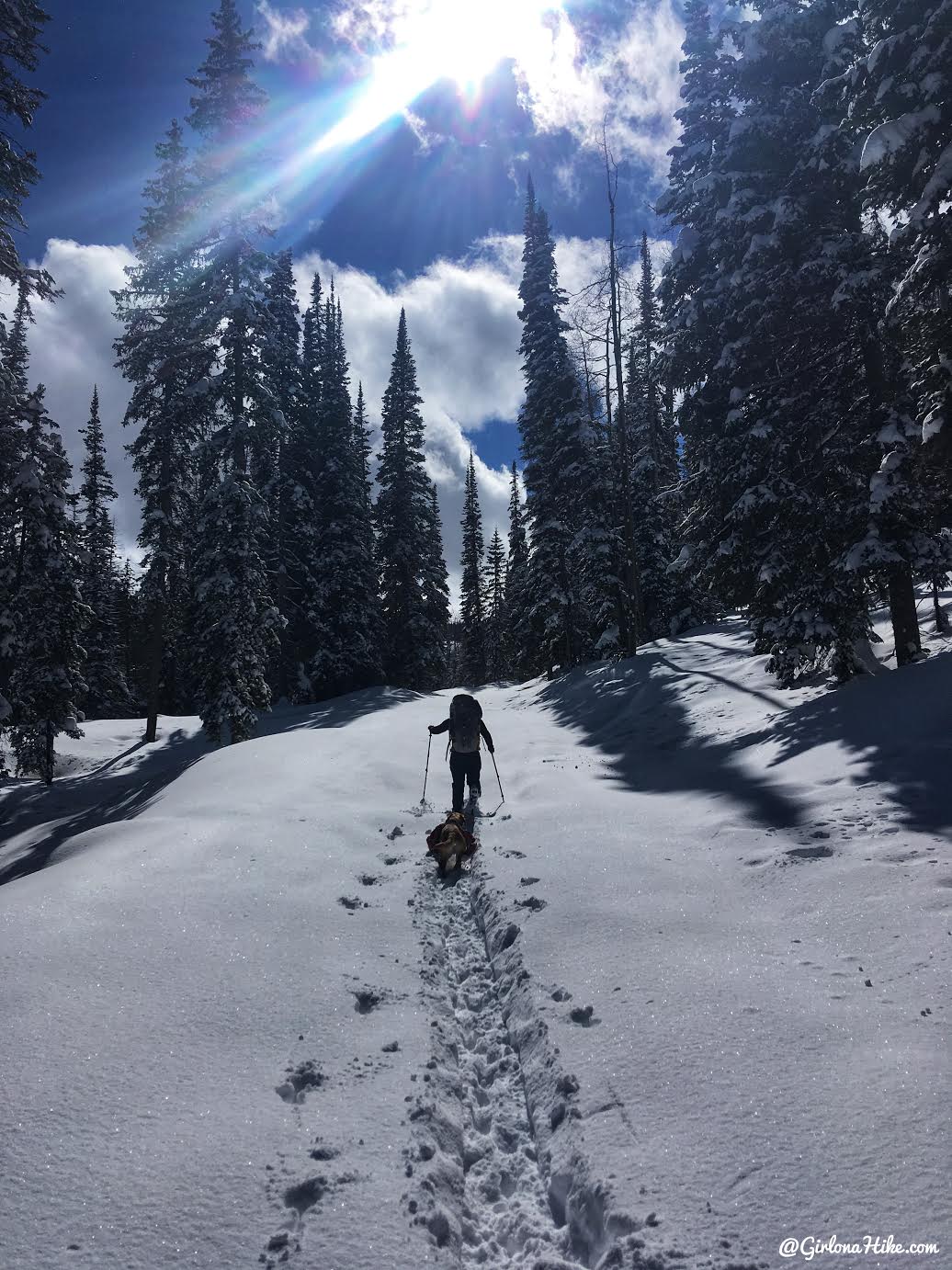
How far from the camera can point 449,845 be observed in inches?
297

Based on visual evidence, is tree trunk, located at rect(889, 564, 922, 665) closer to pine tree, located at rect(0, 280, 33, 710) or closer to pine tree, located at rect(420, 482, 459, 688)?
pine tree, located at rect(0, 280, 33, 710)

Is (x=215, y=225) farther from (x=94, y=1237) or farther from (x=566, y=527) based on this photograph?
(x=94, y=1237)

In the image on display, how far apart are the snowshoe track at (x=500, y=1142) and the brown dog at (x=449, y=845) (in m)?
2.26

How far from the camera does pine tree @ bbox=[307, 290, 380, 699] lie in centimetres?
3259

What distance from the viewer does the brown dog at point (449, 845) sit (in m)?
7.47

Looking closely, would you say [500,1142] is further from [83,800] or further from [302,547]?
[302,547]

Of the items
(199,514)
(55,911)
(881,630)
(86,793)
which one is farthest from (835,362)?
(86,793)

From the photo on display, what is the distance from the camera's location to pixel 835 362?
39.4ft

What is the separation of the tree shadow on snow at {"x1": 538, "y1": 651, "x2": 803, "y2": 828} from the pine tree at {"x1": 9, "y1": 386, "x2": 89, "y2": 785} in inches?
585

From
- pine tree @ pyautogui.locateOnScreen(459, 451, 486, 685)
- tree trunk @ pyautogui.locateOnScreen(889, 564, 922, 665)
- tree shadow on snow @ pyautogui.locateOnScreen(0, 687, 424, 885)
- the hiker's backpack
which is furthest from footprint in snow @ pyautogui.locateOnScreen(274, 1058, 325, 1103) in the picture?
pine tree @ pyautogui.locateOnScreen(459, 451, 486, 685)

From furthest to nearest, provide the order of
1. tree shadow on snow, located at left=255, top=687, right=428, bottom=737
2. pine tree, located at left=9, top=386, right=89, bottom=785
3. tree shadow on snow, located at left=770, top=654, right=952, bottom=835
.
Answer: tree shadow on snow, located at left=255, top=687, right=428, bottom=737 < pine tree, located at left=9, top=386, right=89, bottom=785 < tree shadow on snow, located at left=770, top=654, right=952, bottom=835

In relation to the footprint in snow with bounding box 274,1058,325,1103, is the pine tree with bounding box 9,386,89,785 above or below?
above

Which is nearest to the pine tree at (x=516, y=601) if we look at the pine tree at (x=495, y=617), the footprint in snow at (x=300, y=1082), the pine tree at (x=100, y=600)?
the pine tree at (x=495, y=617)

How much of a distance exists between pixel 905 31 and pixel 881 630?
33.0ft
